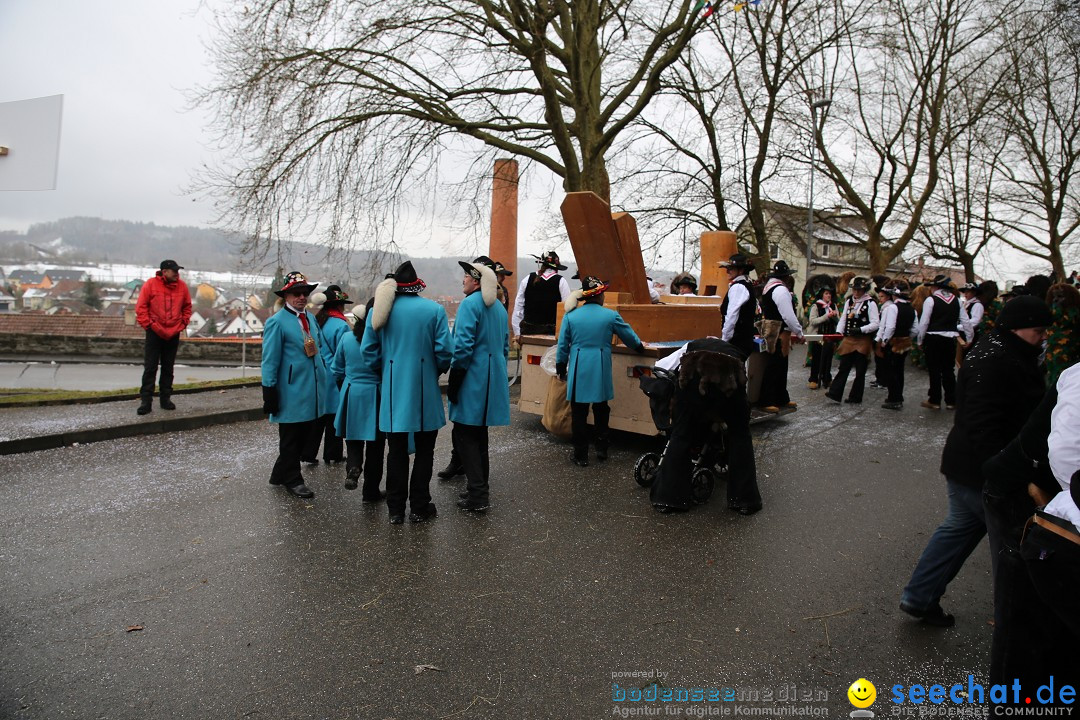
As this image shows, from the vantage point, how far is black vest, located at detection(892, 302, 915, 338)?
35.3 ft

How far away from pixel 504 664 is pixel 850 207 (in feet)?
91.7

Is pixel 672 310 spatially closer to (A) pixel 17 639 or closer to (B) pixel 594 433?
(B) pixel 594 433

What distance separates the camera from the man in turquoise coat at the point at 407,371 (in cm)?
527

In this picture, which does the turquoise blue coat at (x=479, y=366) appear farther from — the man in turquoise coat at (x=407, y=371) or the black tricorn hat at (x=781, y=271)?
the black tricorn hat at (x=781, y=271)

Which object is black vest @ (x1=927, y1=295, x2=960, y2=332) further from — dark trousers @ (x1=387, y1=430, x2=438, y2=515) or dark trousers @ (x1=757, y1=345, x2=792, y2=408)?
dark trousers @ (x1=387, y1=430, x2=438, y2=515)

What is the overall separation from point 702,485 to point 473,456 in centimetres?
196

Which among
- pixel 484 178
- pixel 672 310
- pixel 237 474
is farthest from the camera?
pixel 484 178

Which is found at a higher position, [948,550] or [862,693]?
[948,550]

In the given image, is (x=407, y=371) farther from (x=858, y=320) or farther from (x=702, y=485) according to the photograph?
(x=858, y=320)

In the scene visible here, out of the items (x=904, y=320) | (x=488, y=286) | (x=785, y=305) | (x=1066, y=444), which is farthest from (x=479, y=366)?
(x=904, y=320)

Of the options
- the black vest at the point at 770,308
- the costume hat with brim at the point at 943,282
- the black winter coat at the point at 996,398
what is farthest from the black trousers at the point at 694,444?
the costume hat with brim at the point at 943,282

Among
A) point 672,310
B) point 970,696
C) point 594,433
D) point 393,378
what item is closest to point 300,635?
point 393,378

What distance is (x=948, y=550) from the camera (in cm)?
371

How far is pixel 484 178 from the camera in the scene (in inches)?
618
